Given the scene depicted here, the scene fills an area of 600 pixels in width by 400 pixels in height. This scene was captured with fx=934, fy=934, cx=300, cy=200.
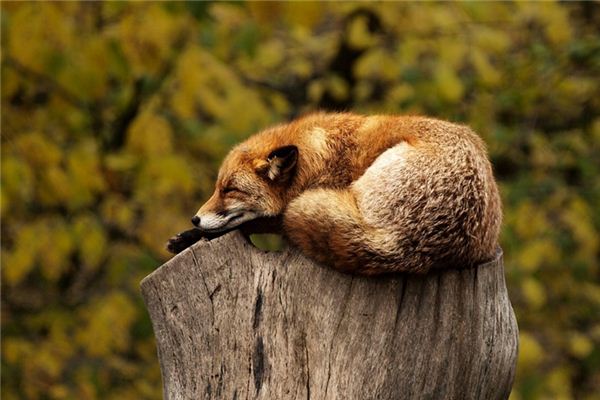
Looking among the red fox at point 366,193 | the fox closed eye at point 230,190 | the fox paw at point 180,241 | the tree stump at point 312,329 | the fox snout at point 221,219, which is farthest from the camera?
the fox closed eye at point 230,190

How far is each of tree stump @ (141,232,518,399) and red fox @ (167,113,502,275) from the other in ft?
0.36

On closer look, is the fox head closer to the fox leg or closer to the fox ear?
the fox ear

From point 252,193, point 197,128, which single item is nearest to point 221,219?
point 252,193

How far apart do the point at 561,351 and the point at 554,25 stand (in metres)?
4.42

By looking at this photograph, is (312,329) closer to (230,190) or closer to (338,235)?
(338,235)

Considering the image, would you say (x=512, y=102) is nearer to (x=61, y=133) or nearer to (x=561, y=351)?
(x=561, y=351)

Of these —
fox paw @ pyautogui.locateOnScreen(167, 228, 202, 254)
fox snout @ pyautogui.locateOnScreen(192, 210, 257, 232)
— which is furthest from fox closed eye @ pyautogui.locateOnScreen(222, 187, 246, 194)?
fox paw @ pyautogui.locateOnScreen(167, 228, 202, 254)

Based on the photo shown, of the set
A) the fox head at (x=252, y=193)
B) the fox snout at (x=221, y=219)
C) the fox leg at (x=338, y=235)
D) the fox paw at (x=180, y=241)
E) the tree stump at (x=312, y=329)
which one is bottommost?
the tree stump at (x=312, y=329)

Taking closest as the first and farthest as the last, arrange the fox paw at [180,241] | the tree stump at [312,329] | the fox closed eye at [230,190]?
the tree stump at [312,329]
the fox paw at [180,241]
the fox closed eye at [230,190]

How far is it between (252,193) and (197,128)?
469cm

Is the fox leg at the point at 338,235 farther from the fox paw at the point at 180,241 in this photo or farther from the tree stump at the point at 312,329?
the fox paw at the point at 180,241

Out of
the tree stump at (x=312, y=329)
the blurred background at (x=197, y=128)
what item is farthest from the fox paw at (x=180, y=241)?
the blurred background at (x=197, y=128)

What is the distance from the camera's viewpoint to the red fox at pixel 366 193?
3.94 meters

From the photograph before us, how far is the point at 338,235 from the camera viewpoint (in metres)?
3.95
